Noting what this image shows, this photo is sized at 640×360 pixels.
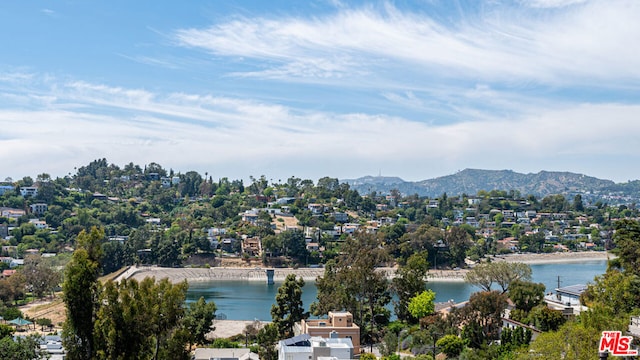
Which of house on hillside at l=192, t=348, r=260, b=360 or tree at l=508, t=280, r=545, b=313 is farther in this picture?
tree at l=508, t=280, r=545, b=313

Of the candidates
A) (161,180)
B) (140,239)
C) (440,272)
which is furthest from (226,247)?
(161,180)

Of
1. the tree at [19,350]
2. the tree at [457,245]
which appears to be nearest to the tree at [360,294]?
the tree at [19,350]

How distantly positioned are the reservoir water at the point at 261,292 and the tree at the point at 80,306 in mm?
17452

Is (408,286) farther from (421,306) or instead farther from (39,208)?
(39,208)

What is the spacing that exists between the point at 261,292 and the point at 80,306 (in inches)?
1065

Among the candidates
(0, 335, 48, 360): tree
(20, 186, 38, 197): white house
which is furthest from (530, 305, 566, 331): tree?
(20, 186, 38, 197): white house

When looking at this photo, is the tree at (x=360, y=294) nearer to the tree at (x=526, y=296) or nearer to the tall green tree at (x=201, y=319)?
the tall green tree at (x=201, y=319)

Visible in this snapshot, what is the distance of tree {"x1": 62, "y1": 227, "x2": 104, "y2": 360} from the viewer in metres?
8.85

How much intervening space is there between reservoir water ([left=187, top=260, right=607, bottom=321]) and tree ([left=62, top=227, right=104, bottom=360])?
17.5m

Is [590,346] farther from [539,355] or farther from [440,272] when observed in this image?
[440,272]

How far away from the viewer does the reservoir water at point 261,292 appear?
2905cm

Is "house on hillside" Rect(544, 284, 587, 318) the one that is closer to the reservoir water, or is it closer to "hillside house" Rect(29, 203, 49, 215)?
the reservoir water

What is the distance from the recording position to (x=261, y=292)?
35562mm

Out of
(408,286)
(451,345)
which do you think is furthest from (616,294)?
(408,286)
